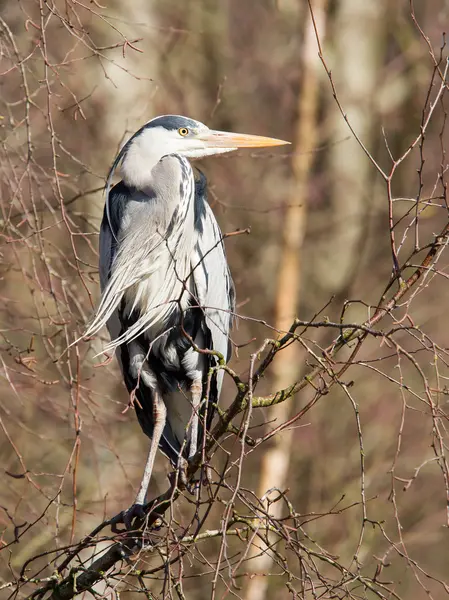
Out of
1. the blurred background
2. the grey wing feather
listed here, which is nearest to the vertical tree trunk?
the blurred background

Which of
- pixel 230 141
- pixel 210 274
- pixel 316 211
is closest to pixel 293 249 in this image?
pixel 316 211

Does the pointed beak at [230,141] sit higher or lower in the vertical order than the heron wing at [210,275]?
higher

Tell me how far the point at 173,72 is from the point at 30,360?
5.27 m

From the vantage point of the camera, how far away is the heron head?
3447 mm

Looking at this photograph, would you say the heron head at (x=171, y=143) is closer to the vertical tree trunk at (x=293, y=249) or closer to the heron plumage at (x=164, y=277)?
the heron plumage at (x=164, y=277)

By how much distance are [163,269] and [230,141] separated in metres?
0.63

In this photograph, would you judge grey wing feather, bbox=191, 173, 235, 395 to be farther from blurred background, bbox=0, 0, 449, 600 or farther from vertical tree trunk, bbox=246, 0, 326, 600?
vertical tree trunk, bbox=246, 0, 326, 600

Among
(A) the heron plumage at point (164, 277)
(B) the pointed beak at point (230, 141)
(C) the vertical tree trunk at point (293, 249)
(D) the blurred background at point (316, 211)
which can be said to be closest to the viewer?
(A) the heron plumage at point (164, 277)

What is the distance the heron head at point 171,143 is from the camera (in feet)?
11.3

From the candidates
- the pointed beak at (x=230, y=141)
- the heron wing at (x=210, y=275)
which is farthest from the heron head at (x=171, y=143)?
the heron wing at (x=210, y=275)

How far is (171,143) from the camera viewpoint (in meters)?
3.57

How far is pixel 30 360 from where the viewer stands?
2719mm

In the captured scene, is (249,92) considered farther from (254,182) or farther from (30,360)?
(30,360)

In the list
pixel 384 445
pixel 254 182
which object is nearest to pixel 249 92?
pixel 254 182
